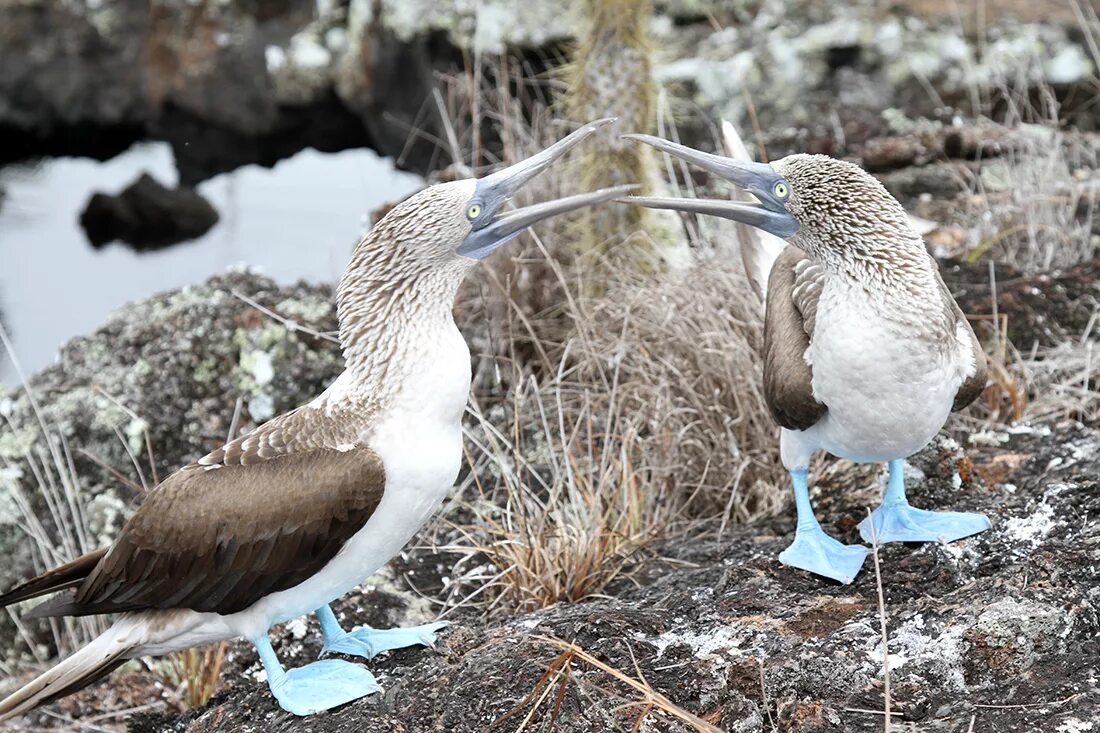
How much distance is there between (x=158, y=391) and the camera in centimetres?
511

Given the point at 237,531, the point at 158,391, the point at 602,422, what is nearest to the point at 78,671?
the point at 237,531

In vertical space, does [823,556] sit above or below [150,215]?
above

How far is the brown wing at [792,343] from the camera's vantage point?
3.38m

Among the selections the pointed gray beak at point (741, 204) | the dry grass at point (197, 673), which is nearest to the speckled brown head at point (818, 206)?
the pointed gray beak at point (741, 204)

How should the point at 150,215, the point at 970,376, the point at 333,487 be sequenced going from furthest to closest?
the point at 150,215 < the point at 970,376 < the point at 333,487

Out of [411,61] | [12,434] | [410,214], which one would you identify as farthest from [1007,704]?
[411,61]

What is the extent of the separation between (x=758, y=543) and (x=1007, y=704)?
119 cm

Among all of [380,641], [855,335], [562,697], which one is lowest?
[380,641]

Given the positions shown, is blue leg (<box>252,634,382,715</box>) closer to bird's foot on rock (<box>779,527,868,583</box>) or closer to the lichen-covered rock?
bird's foot on rock (<box>779,527,868,583</box>)

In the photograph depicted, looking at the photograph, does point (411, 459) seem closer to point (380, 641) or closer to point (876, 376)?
point (380, 641)

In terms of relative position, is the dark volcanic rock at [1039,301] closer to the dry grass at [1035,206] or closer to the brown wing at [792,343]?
the dry grass at [1035,206]

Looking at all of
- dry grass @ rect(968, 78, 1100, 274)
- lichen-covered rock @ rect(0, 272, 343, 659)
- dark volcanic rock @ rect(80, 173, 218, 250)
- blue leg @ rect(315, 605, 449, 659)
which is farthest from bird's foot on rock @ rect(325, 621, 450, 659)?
dark volcanic rock @ rect(80, 173, 218, 250)

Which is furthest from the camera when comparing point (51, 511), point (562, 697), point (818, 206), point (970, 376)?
point (51, 511)

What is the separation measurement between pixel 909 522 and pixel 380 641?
145 centimetres
